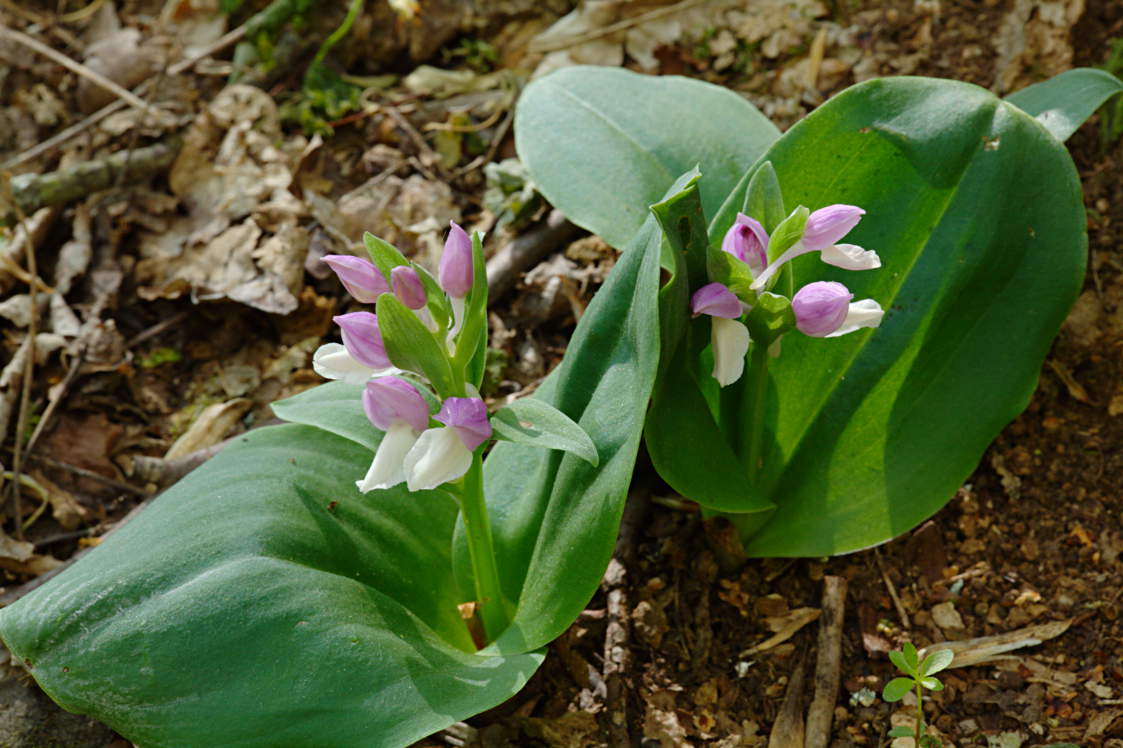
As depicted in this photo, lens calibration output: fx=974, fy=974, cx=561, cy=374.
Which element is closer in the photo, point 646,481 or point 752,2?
point 646,481

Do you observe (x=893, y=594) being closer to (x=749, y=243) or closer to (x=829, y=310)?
(x=829, y=310)

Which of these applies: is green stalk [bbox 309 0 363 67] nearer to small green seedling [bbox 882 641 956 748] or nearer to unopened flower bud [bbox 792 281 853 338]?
unopened flower bud [bbox 792 281 853 338]

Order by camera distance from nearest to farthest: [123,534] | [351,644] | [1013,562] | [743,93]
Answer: [351,644] → [123,534] → [1013,562] → [743,93]

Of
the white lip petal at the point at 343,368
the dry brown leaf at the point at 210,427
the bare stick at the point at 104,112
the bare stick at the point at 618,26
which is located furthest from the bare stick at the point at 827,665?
the bare stick at the point at 104,112

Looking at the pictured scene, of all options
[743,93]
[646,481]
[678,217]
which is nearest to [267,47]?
[743,93]

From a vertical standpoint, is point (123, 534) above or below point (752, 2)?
below

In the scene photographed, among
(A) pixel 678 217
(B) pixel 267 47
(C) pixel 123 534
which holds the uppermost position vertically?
(A) pixel 678 217

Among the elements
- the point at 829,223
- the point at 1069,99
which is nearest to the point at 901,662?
the point at 829,223

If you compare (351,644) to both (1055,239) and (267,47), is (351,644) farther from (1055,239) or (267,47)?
(267,47)
